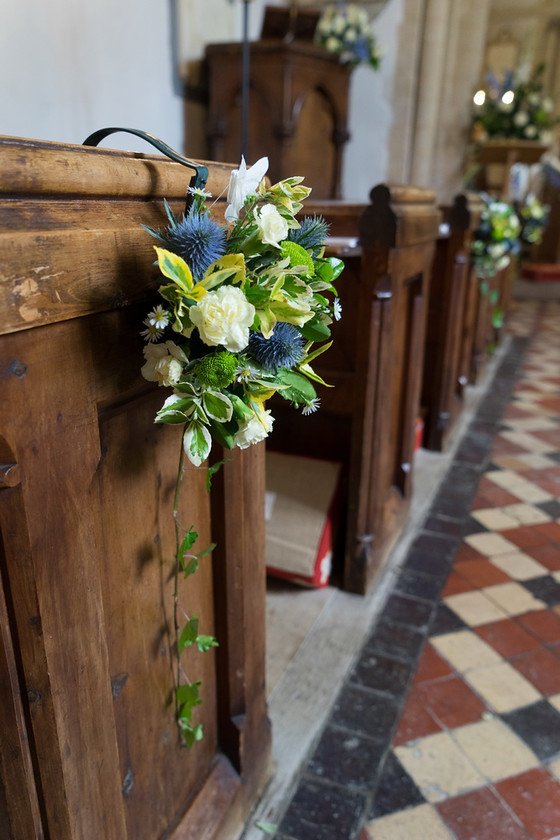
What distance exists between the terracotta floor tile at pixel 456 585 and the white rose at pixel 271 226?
70.0 inches

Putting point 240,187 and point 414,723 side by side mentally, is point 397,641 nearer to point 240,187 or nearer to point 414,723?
point 414,723

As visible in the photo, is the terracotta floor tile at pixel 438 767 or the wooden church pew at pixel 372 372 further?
the wooden church pew at pixel 372 372

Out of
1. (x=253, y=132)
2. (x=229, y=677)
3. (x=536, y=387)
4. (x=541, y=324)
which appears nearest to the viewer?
(x=229, y=677)

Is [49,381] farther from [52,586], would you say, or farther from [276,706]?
[276,706]

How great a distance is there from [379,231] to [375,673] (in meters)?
1.27

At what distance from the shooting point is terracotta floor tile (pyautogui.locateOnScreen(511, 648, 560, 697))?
185 cm

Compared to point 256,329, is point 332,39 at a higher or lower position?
higher

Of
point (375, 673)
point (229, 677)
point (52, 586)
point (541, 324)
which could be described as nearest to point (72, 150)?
point (52, 586)

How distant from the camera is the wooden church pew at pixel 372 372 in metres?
1.89

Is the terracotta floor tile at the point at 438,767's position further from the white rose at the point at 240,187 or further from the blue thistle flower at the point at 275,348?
the white rose at the point at 240,187

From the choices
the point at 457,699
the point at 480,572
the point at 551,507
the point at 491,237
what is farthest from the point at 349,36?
the point at 457,699

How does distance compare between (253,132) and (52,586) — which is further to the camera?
(253,132)

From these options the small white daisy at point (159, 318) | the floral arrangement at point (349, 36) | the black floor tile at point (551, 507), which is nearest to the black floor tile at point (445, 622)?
the black floor tile at point (551, 507)

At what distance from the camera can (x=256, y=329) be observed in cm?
82
